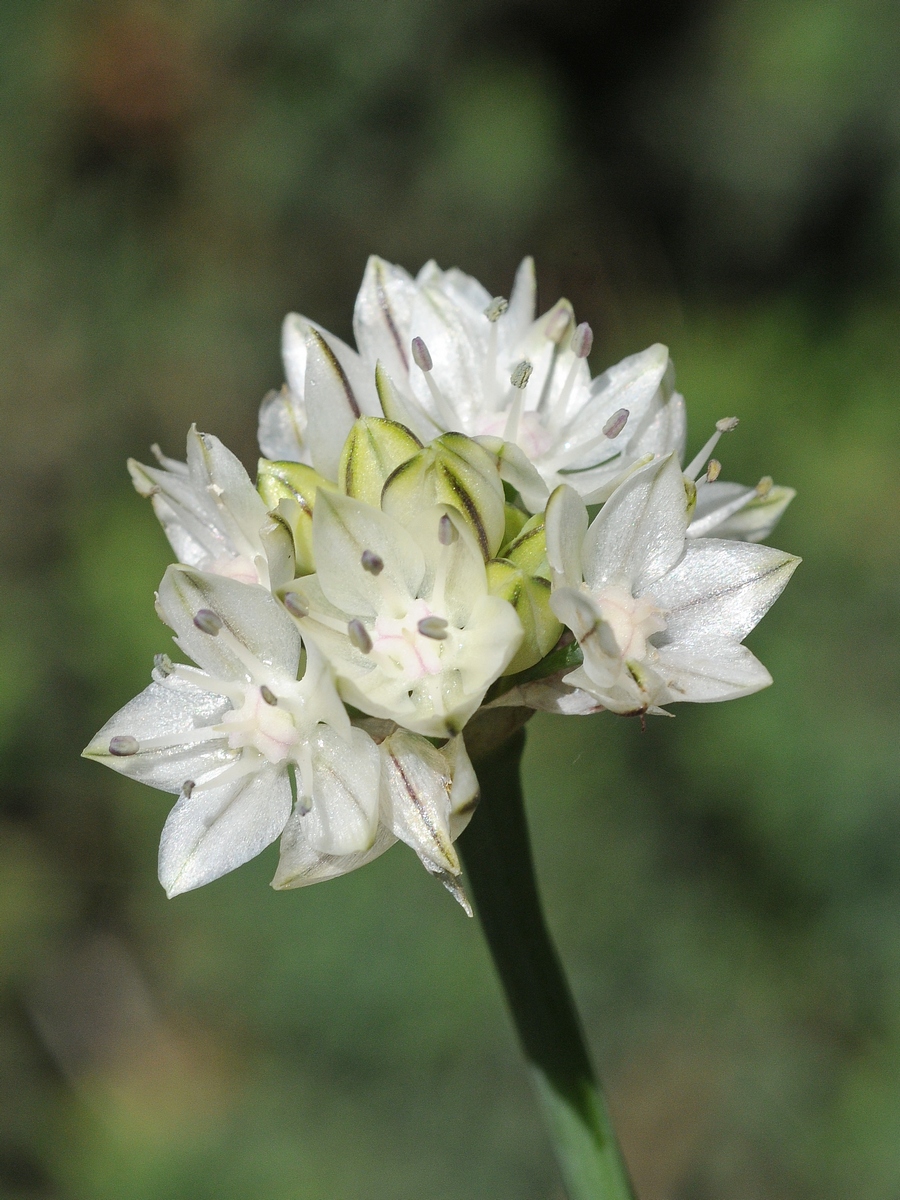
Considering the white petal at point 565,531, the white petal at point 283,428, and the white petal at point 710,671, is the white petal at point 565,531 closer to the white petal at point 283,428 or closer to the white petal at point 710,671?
the white petal at point 710,671

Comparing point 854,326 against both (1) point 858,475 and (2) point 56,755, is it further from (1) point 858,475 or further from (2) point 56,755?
(2) point 56,755

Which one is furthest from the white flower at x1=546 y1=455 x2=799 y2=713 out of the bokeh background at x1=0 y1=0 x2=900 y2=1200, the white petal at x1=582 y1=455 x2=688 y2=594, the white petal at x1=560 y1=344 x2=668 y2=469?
the bokeh background at x1=0 y1=0 x2=900 y2=1200

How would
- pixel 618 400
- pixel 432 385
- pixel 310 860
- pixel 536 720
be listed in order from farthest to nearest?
1. pixel 536 720
2. pixel 618 400
3. pixel 432 385
4. pixel 310 860

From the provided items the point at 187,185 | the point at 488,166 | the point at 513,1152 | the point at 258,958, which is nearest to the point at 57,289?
the point at 187,185

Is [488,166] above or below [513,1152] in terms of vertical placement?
above

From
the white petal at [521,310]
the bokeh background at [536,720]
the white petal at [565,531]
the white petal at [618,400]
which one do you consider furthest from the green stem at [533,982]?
the bokeh background at [536,720]

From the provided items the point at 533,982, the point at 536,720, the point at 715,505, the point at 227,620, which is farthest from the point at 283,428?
the point at 536,720

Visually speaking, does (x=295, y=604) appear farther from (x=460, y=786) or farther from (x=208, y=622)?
(x=460, y=786)
